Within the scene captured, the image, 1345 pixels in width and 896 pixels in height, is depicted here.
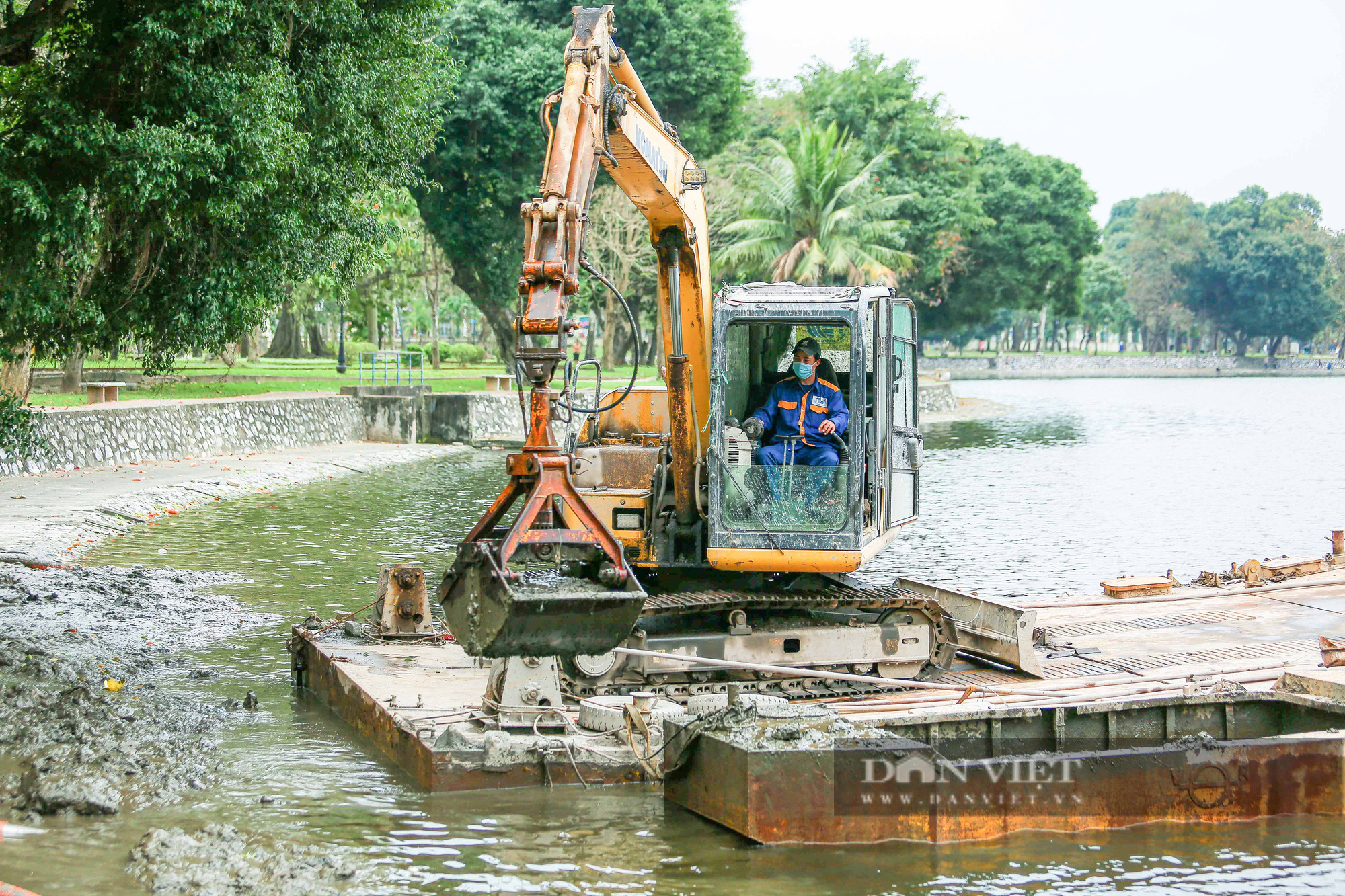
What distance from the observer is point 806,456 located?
9531 mm

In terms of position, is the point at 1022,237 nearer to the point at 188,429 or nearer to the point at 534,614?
the point at 188,429

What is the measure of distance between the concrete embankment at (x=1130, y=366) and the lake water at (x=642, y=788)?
6528cm

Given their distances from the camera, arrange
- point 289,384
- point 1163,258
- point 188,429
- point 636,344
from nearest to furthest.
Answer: point 636,344, point 188,429, point 289,384, point 1163,258

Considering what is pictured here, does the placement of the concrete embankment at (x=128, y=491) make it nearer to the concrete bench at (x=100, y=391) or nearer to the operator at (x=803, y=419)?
the concrete bench at (x=100, y=391)

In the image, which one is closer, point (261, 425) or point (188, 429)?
point (188, 429)

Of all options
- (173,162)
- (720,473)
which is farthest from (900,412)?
(173,162)

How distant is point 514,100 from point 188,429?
15.7 metres

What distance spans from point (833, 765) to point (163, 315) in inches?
303

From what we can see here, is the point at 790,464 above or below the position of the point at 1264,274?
below

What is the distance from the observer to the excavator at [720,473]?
8500 millimetres

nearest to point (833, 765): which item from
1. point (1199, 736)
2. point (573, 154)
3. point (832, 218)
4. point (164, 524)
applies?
point (1199, 736)

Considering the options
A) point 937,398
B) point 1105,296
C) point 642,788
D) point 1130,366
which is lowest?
point 642,788

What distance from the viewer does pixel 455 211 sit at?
134 ft

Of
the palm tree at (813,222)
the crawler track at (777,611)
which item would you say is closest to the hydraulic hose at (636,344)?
the crawler track at (777,611)
